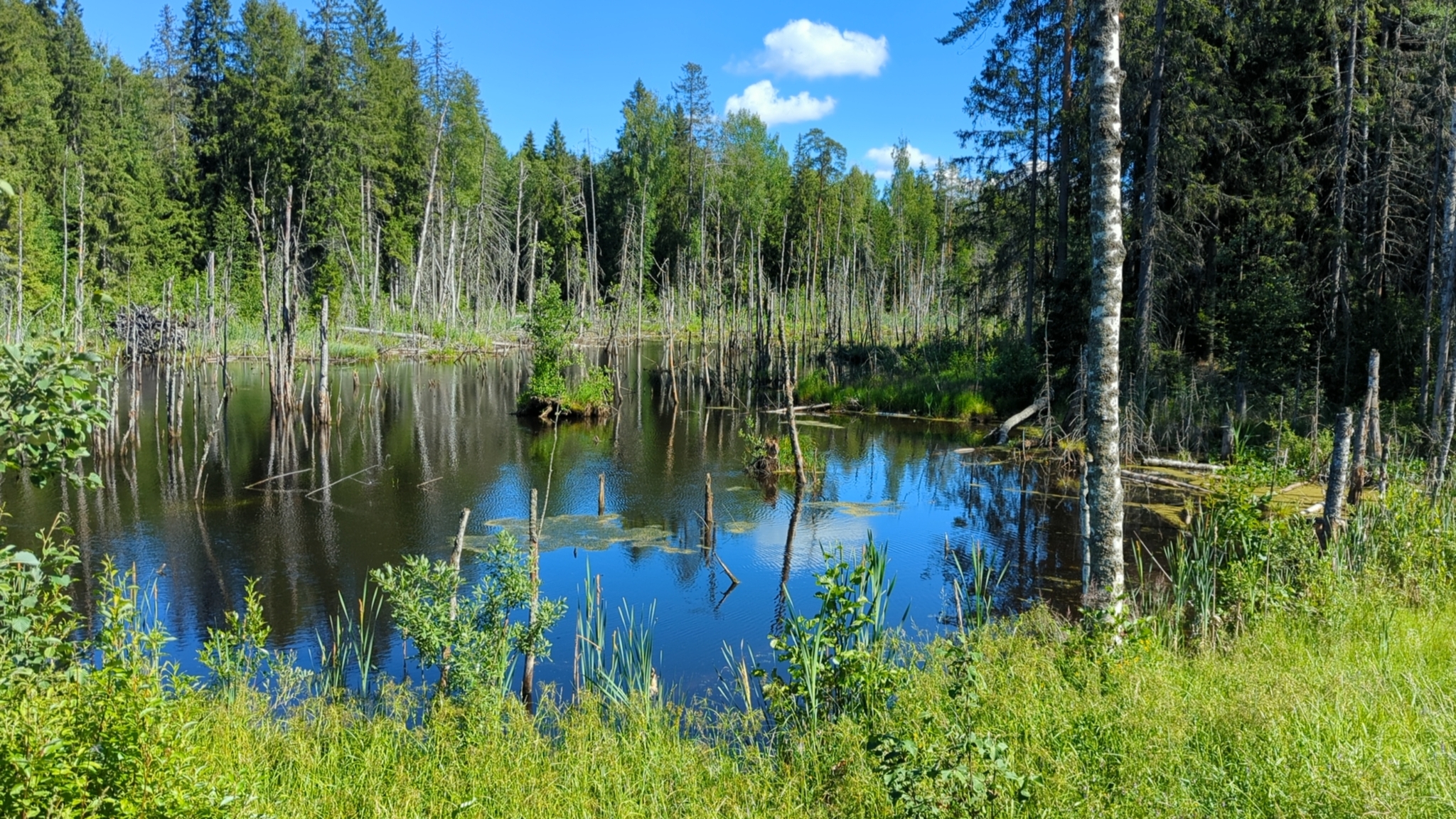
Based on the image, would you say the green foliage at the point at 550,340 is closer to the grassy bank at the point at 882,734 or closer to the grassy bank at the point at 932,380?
the grassy bank at the point at 932,380

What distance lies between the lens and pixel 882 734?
486 cm

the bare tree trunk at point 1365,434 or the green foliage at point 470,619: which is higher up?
the bare tree trunk at point 1365,434

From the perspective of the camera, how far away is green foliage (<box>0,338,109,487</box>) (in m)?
3.73

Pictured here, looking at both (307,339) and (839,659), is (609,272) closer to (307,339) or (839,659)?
(307,339)

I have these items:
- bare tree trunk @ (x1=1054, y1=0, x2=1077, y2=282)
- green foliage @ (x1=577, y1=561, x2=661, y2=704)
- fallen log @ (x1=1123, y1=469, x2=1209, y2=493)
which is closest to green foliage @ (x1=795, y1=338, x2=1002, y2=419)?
bare tree trunk @ (x1=1054, y1=0, x2=1077, y2=282)

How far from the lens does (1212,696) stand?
216 inches

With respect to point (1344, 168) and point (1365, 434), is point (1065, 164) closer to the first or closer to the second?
point (1344, 168)

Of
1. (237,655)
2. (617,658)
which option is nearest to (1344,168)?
(617,658)

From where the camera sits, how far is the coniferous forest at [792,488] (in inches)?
187

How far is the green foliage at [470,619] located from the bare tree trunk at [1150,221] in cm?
1531

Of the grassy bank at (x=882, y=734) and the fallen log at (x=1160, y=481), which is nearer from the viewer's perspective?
the grassy bank at (x=882, y=734)

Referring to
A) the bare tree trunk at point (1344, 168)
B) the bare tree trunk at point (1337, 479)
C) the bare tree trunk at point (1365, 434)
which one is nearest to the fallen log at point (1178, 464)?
the bare tree trunk at point (1365, 434)

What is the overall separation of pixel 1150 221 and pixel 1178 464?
520 centimetres

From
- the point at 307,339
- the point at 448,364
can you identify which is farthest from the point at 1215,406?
the point at 307,339
